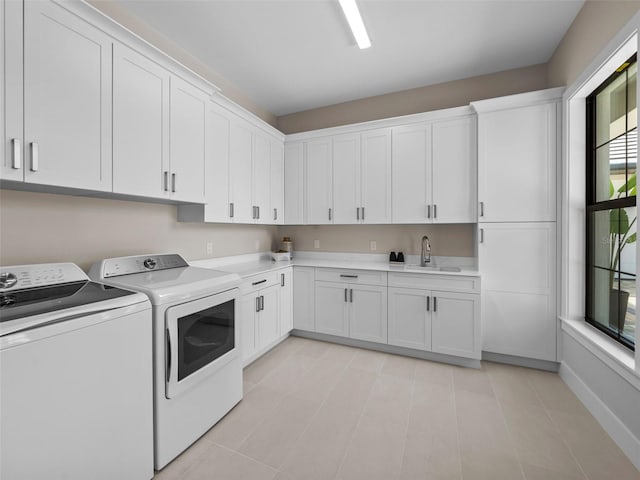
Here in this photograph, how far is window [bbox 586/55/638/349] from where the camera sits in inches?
72.6

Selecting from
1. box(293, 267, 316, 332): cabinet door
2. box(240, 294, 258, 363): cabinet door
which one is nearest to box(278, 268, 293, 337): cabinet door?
box(293, 267, 316, 332): cabinet door

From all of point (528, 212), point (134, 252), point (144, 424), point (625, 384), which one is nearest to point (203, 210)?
point (134, 252)

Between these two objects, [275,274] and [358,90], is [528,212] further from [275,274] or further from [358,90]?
[275,274]

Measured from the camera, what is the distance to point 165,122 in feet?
6.95

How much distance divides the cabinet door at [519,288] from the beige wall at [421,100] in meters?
1.57

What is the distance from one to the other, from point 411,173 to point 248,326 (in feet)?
7.76

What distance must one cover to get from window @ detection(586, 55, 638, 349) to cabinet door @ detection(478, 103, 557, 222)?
274 millimetres

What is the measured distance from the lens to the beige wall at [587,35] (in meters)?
1.69

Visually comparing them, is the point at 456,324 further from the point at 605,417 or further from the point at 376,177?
the point at 376,177

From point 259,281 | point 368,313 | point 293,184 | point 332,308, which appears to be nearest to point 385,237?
point 368,313

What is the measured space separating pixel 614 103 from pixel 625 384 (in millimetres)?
1900

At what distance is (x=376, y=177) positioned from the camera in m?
3.32

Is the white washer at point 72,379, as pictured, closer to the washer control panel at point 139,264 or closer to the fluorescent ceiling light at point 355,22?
the washer control panel at point 139,264

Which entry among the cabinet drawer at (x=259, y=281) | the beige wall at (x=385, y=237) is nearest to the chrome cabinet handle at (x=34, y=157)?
the cabinet drawer at (x=259, y=281)
